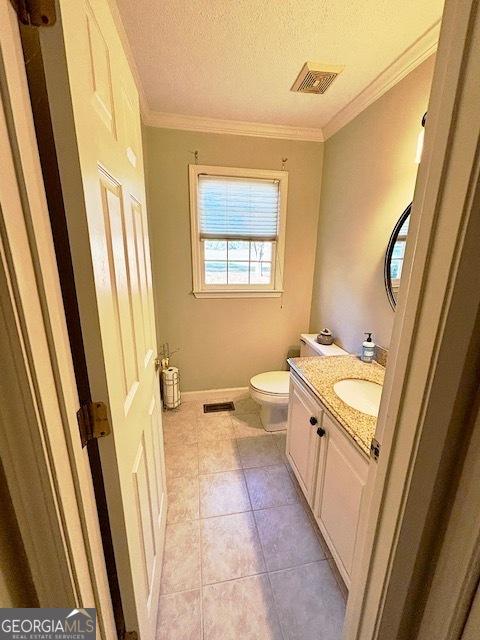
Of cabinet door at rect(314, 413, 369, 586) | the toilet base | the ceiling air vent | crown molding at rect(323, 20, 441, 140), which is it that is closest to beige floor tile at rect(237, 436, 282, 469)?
the toilet base

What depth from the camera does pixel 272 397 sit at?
2.14 metres

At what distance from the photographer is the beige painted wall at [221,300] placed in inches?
88.0

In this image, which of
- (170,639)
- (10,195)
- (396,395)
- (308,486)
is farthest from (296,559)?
(10,195)

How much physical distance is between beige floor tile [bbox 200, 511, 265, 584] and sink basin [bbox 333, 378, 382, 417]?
913 millimetres

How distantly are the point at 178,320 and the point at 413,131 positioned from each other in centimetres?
217

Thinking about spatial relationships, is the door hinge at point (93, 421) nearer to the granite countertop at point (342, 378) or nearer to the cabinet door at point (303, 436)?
the granite countertop at point (342, 378)

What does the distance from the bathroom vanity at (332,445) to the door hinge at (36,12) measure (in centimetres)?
135

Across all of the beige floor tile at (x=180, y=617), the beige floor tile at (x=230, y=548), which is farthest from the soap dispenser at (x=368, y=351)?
the beige floor tile at (x=180, y=617)

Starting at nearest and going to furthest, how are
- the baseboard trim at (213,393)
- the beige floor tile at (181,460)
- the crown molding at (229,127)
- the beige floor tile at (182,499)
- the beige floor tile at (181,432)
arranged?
1. the beige floor tile at (182,499)
2. the beige floor tile at (181,460)
3. the crown molding at (229,127)
4. the beige floor tile at (181,432)
5. the baseboard trim at (213,393)

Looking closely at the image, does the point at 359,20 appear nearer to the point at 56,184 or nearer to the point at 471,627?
the point at 56,184

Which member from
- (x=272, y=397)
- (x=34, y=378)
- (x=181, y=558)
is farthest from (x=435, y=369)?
(x=272, y=397)

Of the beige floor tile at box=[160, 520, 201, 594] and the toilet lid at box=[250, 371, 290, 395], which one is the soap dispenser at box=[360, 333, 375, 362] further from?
the beige floor tile at box=[160, 520, 201, 594]

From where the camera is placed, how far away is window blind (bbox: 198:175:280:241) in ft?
7.65

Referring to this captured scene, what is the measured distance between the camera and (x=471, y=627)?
0.50 metres
